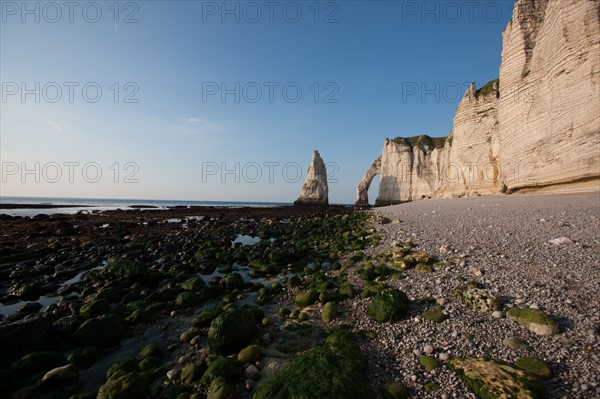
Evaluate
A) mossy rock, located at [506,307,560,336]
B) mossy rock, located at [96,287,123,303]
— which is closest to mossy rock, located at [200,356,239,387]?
mossy rock, located at [506,307,560,336]

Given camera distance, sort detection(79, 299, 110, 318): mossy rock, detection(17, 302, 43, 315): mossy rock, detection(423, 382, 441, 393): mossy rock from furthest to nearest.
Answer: detection(17, 302, 43, 315): mossy rock → detection(79, 299, 110, 318): mossy rock → detection(423, 382, 441, 393): mossy rock

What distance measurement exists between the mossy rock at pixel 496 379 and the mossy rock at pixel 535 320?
1229 millimetres

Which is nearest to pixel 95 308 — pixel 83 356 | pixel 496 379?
pixel 83 356

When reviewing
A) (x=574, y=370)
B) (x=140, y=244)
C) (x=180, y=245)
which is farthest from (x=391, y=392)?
(x=140, y=244)

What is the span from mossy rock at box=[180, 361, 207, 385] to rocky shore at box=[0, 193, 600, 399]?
0.05 feet

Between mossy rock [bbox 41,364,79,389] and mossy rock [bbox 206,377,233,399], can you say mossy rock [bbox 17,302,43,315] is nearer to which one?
mossy rock [bbox 41,364,79,389]

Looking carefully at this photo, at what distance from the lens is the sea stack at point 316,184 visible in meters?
77.1

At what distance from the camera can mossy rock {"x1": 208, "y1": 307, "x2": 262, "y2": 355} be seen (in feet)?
14.5

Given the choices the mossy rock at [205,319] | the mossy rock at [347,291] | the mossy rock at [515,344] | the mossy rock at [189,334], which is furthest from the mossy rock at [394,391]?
the mossy rock at [205,319]

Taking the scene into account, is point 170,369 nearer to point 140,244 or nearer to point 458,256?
point 458,256

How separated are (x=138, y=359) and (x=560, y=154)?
85.4ft

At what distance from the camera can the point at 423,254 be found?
7676 mm

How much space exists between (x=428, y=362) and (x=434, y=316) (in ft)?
4.03

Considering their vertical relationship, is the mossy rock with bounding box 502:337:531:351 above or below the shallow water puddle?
above
